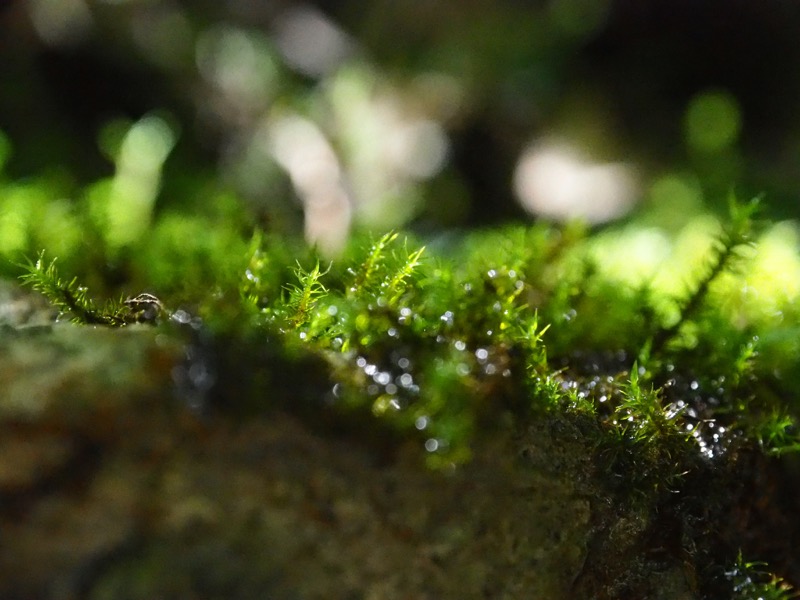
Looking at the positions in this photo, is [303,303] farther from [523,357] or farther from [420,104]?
[420,104]

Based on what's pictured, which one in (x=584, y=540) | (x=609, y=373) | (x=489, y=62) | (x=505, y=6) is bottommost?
(x=584, y=540)

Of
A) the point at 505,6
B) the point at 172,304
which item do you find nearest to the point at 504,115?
the point at 505,6

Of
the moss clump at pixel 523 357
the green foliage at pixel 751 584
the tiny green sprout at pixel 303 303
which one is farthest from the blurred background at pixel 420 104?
the green foliage at pixel 751 584

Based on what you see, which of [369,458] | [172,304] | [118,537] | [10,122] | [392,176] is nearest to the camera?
[118,537]

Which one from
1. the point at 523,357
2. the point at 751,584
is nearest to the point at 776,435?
the point at 751,584

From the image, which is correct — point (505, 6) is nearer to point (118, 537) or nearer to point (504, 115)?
point (504, 115)

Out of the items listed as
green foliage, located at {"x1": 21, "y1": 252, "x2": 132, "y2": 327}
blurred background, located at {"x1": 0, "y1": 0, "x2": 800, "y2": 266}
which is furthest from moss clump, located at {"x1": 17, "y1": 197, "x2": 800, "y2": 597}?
blurred background, located at {"x1": 0, "y1": 0, "x2": 800, "y2": 266}

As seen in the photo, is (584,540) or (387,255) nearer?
(584,540)

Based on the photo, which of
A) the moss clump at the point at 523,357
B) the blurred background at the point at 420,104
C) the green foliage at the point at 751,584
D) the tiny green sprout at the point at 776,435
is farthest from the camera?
the blurred background at the point at 420,104

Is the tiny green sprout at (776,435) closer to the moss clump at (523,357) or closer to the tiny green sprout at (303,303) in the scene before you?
the moss clump at (523,357)

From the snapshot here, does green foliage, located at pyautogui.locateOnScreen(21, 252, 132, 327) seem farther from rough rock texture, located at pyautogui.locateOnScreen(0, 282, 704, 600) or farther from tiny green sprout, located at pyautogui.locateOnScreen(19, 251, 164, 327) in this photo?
rough rock texture, located at pyautogui.locateOnScreen(0, 282, 704, 600)
